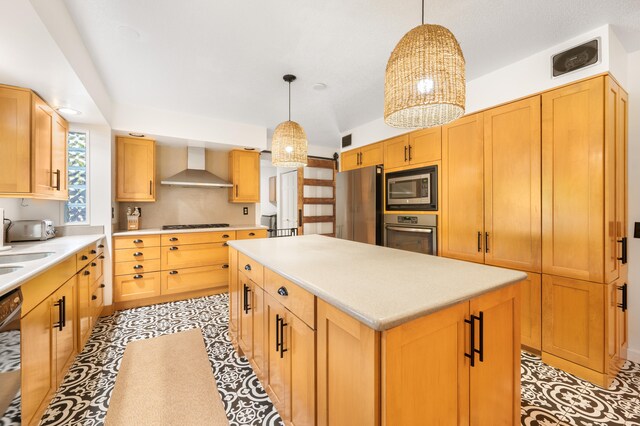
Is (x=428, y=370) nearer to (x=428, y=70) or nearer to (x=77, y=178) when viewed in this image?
(x=428, y=70)

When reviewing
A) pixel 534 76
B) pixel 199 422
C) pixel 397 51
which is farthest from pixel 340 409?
pixel 534 76

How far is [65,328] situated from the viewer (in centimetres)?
185

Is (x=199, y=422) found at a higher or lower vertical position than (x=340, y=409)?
lower

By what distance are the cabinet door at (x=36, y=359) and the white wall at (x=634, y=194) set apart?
3.90 metres

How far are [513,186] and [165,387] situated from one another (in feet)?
10.0

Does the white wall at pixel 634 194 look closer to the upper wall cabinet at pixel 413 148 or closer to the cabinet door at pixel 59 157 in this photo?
the upper wall cabinet at pixel 413 148

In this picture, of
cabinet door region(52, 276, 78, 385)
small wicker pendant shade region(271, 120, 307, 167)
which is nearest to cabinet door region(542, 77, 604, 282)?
small wicker pendant shade region(271, 120, 307, 167)

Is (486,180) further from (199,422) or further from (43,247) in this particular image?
(43,247)

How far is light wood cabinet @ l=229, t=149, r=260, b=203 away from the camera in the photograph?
13.8ft

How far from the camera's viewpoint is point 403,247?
3.29 m

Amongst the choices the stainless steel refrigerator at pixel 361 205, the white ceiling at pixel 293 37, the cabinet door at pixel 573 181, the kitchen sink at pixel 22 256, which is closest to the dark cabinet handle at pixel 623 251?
the cabinet door at pixel 573 181

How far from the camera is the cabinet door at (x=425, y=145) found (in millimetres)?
2893

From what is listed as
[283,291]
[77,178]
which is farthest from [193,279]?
[283,291]

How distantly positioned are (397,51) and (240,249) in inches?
62.7
